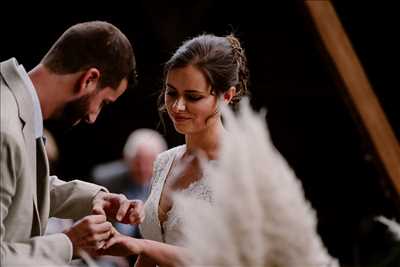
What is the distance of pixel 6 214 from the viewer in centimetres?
177

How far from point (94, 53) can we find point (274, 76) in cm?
516

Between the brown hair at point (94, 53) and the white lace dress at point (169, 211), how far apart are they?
69 centimetres

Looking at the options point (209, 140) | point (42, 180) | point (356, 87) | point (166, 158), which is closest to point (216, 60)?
point (209, 140)

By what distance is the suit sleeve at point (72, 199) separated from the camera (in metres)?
2.40

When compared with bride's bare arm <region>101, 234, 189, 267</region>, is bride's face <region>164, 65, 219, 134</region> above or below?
above

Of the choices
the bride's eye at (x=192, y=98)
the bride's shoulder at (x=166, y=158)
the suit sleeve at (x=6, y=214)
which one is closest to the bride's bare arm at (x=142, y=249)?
the suit sleeve at (x=6, y=214)

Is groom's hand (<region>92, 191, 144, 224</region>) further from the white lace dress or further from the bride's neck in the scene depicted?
the bride's neck

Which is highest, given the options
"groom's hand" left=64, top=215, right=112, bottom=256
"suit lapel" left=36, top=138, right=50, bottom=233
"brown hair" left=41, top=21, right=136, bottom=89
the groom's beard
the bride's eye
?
"brown hair" left=41, top=21, right=136, bottom=89

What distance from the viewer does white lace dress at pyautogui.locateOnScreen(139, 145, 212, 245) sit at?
8.95 ft

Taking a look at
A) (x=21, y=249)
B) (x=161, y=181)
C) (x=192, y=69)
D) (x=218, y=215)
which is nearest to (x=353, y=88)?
(x=192, y=69)

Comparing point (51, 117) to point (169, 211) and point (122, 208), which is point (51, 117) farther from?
point (169, 211)

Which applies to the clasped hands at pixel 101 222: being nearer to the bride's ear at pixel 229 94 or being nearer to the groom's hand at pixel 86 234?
the groom's hand at pixel 86 234

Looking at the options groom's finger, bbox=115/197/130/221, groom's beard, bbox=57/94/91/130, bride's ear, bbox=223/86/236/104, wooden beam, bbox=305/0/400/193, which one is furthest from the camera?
bride's ear, bbox=223/86/236/104

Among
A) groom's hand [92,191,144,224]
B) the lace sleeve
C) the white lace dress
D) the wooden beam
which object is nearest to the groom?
groom's hand [92,191,144,224]
